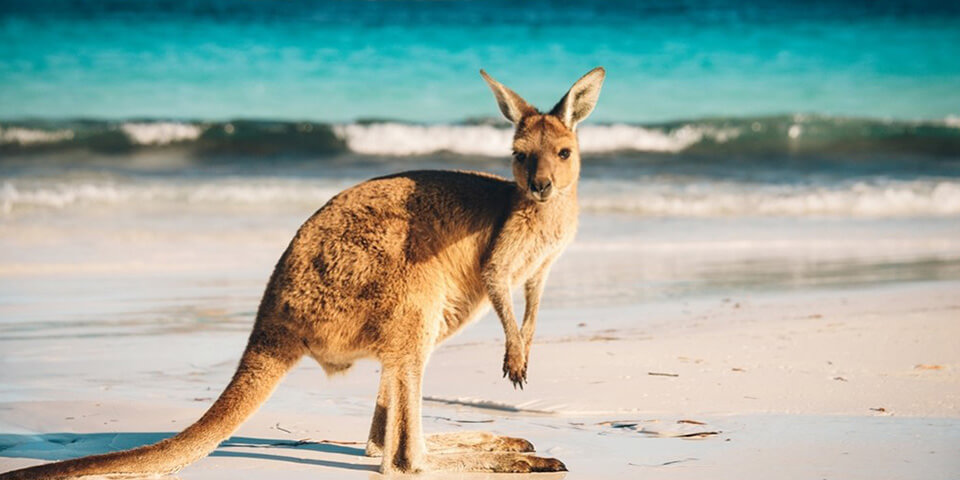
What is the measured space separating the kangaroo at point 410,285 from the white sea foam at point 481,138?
12946 mm

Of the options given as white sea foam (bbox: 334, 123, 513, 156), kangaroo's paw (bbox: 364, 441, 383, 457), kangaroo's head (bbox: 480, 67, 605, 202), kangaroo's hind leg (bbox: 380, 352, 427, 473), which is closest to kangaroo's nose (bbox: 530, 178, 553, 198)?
kangaroo's head (bbox: 480, 67, 605, 202)

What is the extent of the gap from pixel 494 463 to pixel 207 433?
859 mm

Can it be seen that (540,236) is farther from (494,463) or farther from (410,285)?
(494,463)

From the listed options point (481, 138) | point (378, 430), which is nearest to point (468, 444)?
point (378, 430)

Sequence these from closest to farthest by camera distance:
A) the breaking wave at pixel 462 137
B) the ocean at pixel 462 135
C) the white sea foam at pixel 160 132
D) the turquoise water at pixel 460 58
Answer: the ocean at pixel 462 135, the breaking wave at pixel 462 137, the white sea foam at pixel 160 132, the turquoise water at pixel 460 58

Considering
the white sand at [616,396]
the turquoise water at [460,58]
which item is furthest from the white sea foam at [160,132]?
the white sand at [616,396]

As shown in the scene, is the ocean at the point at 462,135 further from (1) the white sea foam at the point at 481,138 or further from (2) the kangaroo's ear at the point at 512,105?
(2) the kangaroo's ear at the point at 512,105

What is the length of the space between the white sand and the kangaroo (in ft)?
0.76

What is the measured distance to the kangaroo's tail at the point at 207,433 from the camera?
131 inches

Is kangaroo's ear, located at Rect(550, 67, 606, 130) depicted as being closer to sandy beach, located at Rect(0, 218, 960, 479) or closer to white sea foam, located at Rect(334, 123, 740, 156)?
sandy beach, located at Rect(0, 218, 960, 479)

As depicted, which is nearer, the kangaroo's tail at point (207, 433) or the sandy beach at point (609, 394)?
the kangaroo's tail at point (207, 433)

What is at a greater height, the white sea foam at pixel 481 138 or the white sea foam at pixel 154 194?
the white sea foam at pixel 481 138

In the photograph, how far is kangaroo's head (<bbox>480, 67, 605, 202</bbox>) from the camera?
3.86 metres

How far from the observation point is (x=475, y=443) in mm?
3928
